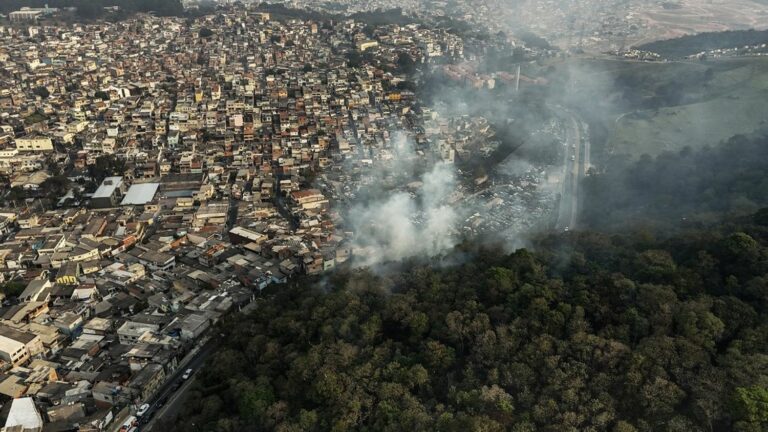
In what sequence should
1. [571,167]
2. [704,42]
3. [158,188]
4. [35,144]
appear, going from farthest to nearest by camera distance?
[704,42], [35,144], [571,167], [158,188]

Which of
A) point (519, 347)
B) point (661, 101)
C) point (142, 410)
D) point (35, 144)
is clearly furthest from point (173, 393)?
point (661, 101)

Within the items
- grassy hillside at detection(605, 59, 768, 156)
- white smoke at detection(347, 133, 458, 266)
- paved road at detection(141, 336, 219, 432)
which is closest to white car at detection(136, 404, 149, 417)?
paved road at detection(141, 336, 219, 432)

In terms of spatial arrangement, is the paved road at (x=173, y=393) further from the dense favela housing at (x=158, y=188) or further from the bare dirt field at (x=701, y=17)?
the bare dirt field at (x=701, y=17)

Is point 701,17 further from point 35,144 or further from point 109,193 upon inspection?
point 35,144

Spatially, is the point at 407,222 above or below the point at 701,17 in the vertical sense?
below

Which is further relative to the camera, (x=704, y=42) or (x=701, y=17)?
(x=701, y=17)

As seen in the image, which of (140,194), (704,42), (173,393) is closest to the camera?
(173,393)

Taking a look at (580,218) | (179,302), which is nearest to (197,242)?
(179,302)
